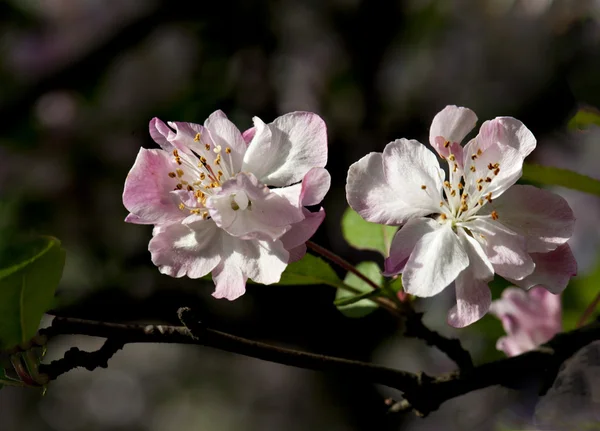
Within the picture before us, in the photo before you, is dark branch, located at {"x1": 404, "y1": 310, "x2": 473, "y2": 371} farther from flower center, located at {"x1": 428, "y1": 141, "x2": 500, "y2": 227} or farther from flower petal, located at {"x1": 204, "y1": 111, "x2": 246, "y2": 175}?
flower petal, located at {"x1": 204, "y1": 111, "x2": 246, "y2": 175}

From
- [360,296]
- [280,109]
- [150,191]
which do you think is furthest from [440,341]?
[280,109]

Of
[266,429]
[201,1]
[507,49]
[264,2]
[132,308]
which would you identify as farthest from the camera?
[266,429]

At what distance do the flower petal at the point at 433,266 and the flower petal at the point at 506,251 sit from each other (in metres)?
Answer: 0.02

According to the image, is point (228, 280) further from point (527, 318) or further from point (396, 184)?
point (527, 318)

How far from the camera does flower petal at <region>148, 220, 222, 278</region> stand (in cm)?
65

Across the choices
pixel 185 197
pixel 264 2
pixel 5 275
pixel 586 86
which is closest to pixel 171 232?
pixel 185 197

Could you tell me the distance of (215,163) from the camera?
682 millimetres

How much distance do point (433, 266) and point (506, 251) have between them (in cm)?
7

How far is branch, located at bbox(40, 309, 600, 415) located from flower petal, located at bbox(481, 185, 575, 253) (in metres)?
0.13

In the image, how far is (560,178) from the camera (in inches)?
33.9

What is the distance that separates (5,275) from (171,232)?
0.45 ft

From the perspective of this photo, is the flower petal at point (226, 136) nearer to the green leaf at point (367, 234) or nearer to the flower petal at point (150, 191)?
the flower petal at point (150, 191)

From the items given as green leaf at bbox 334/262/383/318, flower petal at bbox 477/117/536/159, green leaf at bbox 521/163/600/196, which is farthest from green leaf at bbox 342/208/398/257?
flower petal at bbox 477/117/536/159

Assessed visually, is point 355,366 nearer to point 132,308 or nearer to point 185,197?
point 185,197
